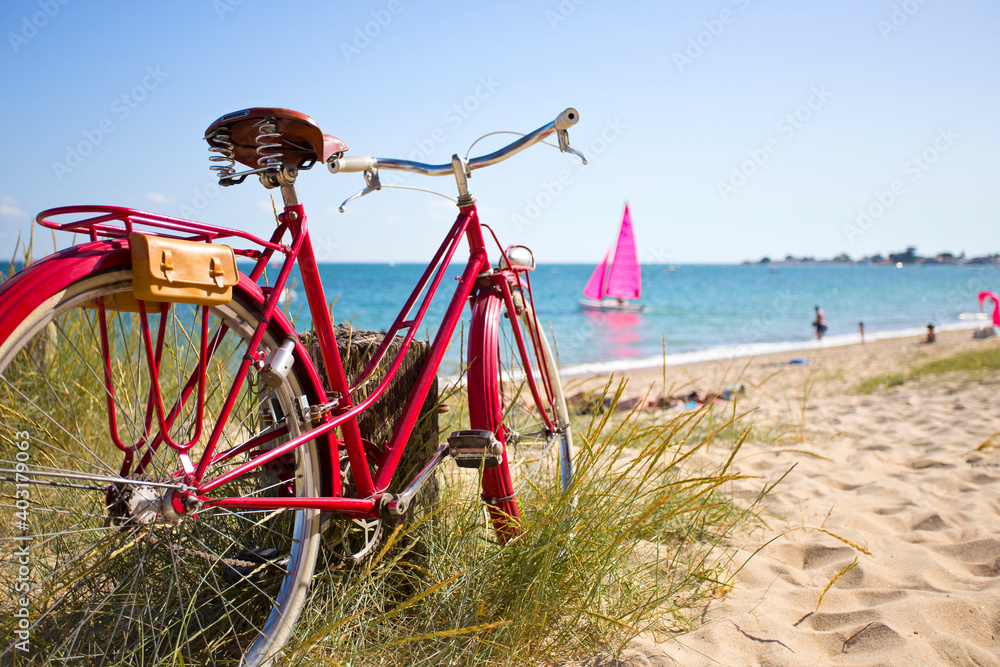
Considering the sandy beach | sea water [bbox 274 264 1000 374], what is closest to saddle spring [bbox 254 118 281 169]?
the sandy beach

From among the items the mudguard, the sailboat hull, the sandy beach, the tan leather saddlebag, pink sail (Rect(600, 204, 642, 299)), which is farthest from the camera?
the sailboat hull

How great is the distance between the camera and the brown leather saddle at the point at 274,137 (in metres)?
1.38

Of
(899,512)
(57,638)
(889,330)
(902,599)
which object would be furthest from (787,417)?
(889,330)

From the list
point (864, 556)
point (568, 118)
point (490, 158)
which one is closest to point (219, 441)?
point (490, 158)

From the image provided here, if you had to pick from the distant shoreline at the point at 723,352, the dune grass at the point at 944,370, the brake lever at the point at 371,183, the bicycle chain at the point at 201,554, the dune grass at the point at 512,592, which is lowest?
the distant shoreline at the point at 723,352

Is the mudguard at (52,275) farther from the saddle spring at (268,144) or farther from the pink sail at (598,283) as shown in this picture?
the pink sail at (598,283)

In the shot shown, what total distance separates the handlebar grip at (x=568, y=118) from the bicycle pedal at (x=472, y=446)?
963mm

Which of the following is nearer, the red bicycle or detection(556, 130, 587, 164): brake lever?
the red bicycle

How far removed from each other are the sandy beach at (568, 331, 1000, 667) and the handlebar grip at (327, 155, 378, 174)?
4.68 feet

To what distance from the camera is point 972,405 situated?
5.24 metres

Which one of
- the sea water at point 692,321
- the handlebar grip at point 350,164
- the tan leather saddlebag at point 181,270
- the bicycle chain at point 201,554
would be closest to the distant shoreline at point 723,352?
the sea water at point 692,321

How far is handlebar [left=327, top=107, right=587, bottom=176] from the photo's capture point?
1.76m

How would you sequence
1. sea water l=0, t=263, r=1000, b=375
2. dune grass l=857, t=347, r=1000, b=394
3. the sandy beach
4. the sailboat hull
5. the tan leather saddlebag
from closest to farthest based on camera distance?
the tan leather saddlebag → the sandy beach → dune grass l=857, t=347, r=1000, b=394 → sea water l=0, t=263, r=1000, b=375 → the sailboat hull

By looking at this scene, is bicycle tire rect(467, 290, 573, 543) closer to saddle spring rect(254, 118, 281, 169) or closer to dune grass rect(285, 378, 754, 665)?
dune grass rect(285, 378, 754, 665)
